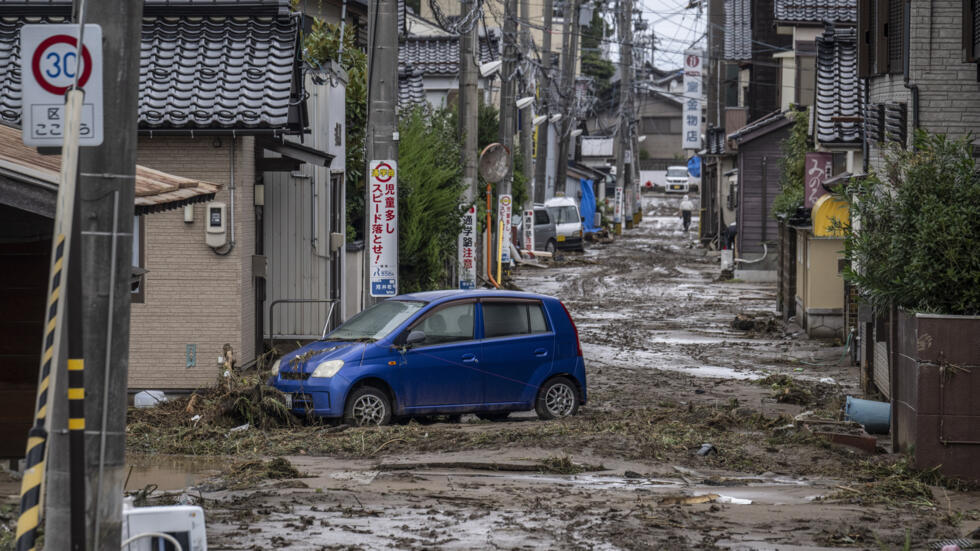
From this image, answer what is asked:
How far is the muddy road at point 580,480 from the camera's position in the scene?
27.1ft

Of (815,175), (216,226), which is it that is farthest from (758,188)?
(216,226)

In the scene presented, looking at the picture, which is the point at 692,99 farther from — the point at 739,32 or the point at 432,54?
the point at 432,54

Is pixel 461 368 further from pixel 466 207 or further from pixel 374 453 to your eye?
pixel 466 207

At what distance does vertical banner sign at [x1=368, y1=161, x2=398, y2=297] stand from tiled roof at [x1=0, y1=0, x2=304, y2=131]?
146cm

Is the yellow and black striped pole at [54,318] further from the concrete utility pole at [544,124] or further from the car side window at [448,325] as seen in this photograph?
the concrete utility pole at [544,124]

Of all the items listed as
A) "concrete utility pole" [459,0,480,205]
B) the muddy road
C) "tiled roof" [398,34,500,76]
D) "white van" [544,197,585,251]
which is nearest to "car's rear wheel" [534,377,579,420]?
the muddy road

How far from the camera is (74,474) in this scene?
5.87 meters

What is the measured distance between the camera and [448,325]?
14039 mm

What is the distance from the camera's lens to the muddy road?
8.25 meters

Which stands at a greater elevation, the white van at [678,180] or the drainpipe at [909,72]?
the white van at [678,180]

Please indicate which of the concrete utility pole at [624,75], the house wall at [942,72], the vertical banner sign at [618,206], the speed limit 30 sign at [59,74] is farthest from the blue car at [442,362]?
the vertical banner sign at [618,206]

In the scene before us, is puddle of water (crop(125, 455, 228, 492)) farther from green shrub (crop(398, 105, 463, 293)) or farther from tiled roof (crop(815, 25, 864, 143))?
tiled roof (crop(815, 25, 864, 143))

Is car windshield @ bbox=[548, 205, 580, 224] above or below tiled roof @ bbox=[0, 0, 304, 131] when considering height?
below

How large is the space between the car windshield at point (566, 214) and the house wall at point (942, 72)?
3497cm
